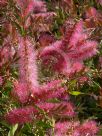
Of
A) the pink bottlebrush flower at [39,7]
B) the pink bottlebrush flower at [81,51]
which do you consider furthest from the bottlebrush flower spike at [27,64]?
the pink bottlebrush flower at [39,7]

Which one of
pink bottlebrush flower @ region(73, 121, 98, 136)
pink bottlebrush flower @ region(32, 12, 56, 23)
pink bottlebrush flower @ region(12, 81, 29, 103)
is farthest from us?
pink bottlebrush flower @ region(32, 12, 56, 23)

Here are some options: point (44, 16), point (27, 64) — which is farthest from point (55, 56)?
point (44, 16)

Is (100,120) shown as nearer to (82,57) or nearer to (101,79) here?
(101,79)

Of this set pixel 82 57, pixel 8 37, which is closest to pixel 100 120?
pixel 82 57

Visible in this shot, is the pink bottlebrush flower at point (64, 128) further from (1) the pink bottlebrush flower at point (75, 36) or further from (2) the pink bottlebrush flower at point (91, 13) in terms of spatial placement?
(2) the pink bottlebrush flower at point (91, 13)

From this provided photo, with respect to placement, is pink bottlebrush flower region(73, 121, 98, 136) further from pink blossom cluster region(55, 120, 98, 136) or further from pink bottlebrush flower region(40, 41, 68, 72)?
pink bottlebrush flower region(40, 41, 68, 72)

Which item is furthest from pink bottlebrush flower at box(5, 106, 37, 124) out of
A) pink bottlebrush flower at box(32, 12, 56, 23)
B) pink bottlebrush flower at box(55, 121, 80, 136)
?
pink bottlebrush flower at box(32, 12, 56, 23)
